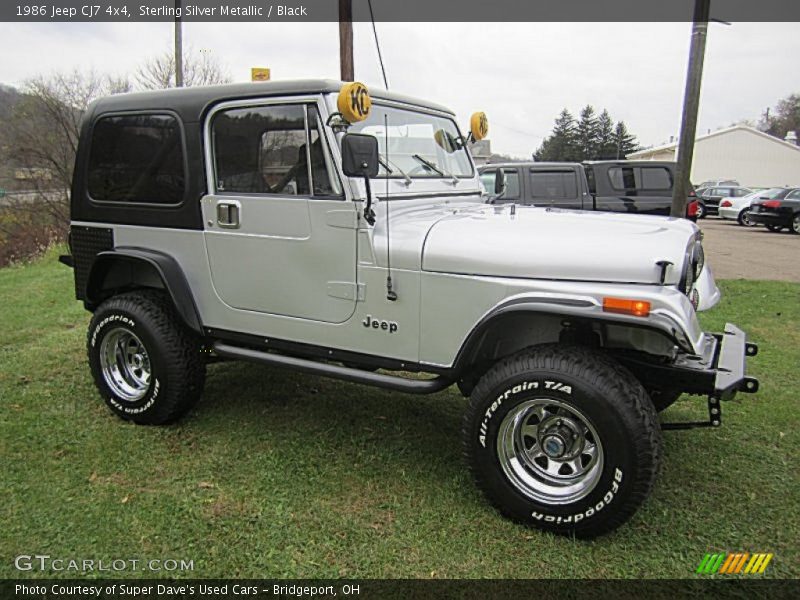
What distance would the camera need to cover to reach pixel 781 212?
18.6m

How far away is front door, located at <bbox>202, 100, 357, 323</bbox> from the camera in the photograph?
3.34 metres

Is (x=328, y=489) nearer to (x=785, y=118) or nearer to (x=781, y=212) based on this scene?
(x=781, y=212)

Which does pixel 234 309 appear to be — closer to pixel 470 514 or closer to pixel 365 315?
pixel 365 315

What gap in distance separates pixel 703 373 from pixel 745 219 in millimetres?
21669

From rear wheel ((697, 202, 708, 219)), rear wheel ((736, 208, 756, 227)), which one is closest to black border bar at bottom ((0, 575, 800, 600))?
rear wheel ((736, 208, 756, 227))

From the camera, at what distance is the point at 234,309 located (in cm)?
379

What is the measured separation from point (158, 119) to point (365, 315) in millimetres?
1936

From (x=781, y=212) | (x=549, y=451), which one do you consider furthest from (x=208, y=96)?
(x=781, y=212)

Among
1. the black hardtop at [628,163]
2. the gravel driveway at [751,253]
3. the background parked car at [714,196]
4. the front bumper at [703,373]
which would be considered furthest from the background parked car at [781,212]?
the front bumper at [703,373]

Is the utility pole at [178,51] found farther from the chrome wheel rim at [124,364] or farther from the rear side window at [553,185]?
the chrome wheel rim at [124,364]

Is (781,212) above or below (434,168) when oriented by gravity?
below

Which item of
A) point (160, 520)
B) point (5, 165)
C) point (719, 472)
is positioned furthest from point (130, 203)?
point (5, 165)

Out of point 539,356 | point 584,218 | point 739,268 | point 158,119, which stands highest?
point 158,119

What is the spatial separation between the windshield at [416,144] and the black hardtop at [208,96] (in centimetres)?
11
